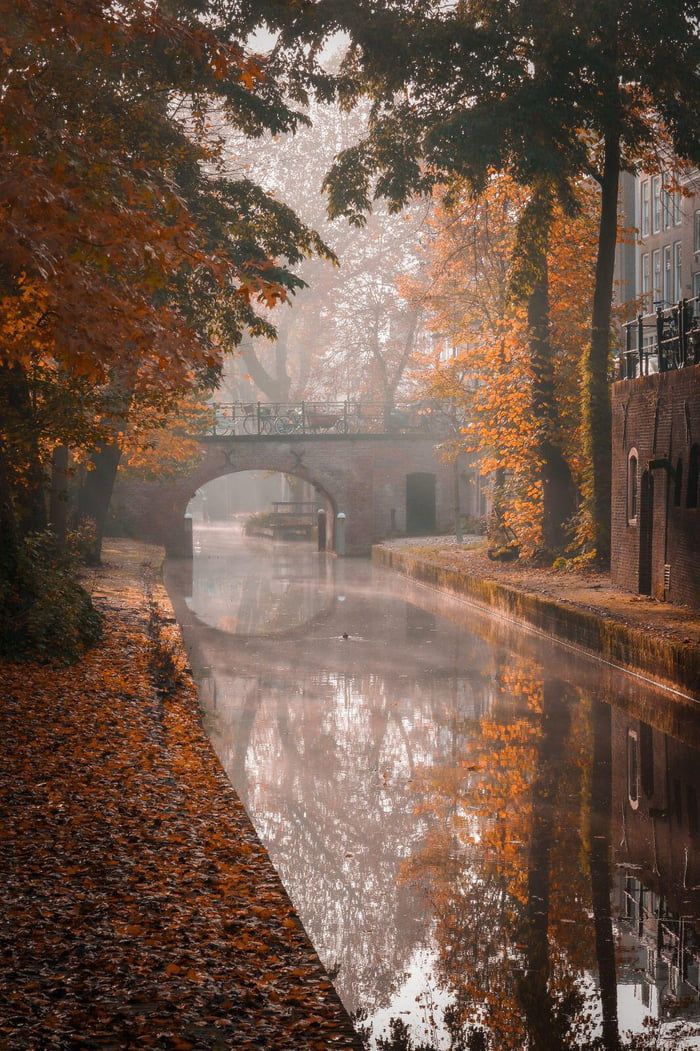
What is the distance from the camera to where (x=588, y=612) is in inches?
733

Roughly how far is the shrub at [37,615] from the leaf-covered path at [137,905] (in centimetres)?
262

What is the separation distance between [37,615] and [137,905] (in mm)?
7966

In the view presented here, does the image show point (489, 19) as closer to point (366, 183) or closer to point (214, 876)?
point (366, 183)

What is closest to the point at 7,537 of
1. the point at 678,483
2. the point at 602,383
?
the point at 678,483

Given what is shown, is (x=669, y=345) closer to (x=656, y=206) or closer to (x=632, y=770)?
(x=632, y=770)

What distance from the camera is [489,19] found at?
74.5ft

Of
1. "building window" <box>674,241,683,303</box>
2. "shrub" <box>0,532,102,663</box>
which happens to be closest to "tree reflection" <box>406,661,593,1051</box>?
"shrub" <box>0,532,102,663</box>

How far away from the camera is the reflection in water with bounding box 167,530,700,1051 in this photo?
6109mm

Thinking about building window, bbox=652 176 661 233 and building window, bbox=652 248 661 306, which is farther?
building window, bbox=652 176 661 233

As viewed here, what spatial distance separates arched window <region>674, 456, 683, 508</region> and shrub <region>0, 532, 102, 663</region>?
8.95 meters

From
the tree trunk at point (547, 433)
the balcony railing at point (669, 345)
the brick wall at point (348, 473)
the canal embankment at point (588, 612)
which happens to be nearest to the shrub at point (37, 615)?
the canal embankment at point (588, 612)

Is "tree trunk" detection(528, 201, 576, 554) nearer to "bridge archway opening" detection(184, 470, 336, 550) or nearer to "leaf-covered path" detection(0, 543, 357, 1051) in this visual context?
"bridge archway opening" detection(184, 470, 336, 550)

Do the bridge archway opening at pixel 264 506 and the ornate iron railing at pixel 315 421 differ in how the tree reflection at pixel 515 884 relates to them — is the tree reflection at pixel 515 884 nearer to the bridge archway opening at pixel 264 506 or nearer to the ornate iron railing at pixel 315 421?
the bridge archway opening at pixel 264 506

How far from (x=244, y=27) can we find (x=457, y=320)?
49.2 feet
